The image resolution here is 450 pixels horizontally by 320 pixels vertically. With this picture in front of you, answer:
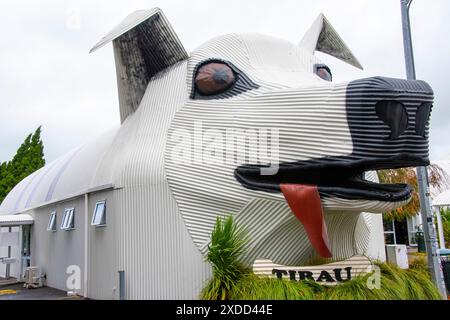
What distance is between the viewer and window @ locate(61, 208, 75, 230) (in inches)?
428

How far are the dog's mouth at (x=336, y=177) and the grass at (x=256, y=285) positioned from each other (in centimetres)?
76

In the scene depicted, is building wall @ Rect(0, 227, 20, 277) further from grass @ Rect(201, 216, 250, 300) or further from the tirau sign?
the tirau sign

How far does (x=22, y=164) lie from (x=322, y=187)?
92.0 feet

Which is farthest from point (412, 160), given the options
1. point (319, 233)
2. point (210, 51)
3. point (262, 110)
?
point (210, 51)

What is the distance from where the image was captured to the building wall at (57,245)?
10.5 meters

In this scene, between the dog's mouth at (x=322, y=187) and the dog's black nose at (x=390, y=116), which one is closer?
the dog's black nose at (x=390, y=116)

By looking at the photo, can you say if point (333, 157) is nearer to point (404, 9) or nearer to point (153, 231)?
point (153, 231)

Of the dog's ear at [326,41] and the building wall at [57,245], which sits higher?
the dog's ear at [326,41]

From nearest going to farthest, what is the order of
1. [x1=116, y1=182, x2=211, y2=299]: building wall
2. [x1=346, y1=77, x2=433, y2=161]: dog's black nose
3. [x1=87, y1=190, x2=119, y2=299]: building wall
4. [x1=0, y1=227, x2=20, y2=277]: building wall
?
[x1=346, y1=77, x2=433, y2=161]: dog's black nose, [x1=116, y1=182, x2=211, y2=299]: building wall, [x1=87, y1=190, x2=119, y2=299]: building wall, [x1=0, y1=227, x2=20, y2=277]: building wall

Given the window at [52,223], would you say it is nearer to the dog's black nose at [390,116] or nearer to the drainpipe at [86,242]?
the drainpipe at [86,242]

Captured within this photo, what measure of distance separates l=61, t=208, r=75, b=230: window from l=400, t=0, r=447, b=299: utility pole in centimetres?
778

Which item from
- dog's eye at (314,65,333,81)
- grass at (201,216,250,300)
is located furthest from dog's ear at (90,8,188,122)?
grass at (201,216,250,300)

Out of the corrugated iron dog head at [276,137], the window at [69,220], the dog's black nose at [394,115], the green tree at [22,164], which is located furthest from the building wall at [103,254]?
the green tree at [22,164]

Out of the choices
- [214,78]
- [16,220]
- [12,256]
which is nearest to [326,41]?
[214,78]
